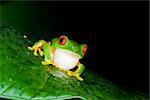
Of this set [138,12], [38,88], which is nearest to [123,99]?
[38,88]

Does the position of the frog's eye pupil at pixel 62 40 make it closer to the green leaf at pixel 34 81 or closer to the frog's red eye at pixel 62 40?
the frog's red eye at pixel 62 40

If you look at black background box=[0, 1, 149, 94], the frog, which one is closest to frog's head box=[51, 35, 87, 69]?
the frog

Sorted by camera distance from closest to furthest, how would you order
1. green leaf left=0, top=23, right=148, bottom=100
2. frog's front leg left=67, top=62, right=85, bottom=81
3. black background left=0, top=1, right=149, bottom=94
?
1. green leaf left=0, top=23, right=148, bottom=100
2. frog's front leg left=67, top=62, right=85, bottom=81
3. black background left=0, top=1, right=149, bottom=94

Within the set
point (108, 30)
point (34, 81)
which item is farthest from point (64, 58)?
point (108, 30)

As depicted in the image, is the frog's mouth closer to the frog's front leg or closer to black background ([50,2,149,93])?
the frog's front leg

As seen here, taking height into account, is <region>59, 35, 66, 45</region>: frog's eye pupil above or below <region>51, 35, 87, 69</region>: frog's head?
above

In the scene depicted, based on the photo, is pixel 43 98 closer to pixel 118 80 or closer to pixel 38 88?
pixel 38 88
